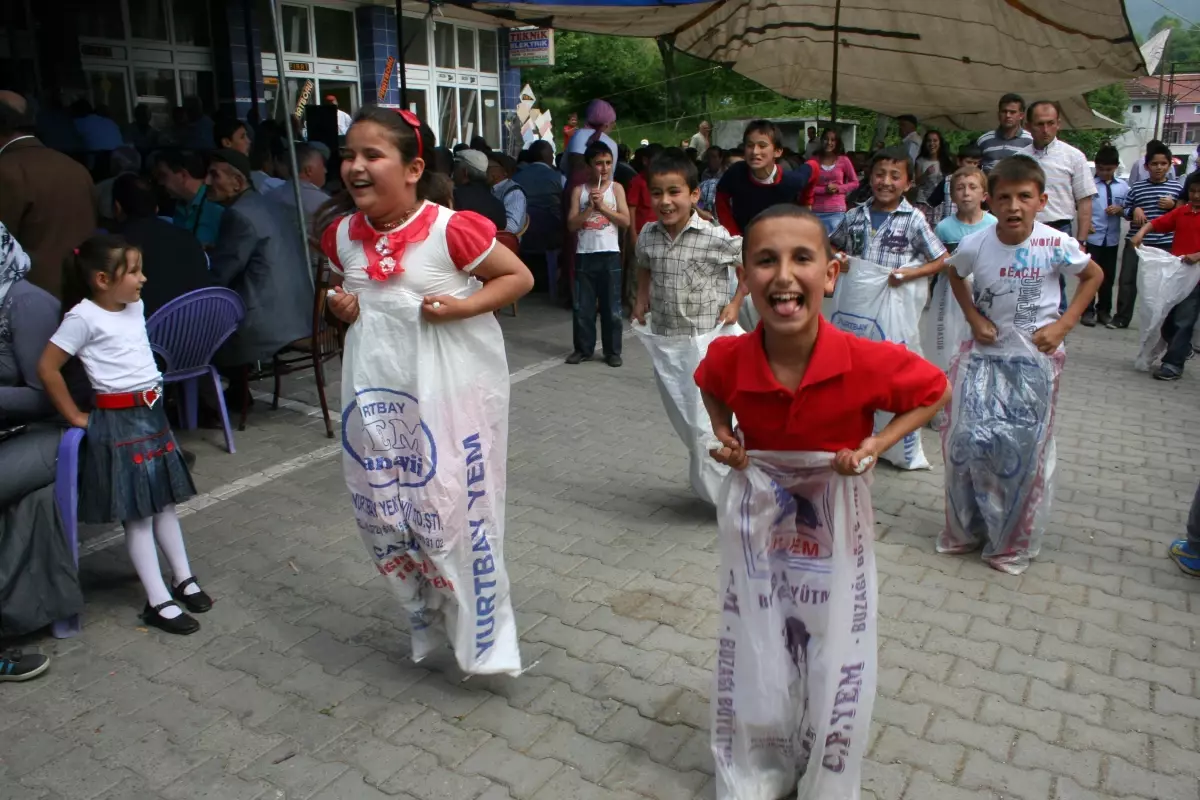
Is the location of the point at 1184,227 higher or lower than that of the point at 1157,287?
higher

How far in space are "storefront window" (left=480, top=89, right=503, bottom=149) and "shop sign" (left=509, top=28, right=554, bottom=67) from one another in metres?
1.36

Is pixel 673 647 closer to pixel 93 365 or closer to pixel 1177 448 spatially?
pixel 93 365

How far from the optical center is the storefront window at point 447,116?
1859 centimetres

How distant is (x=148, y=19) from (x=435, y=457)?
1291 cm

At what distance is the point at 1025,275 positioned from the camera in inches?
158

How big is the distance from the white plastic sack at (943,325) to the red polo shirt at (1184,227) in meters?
3.49

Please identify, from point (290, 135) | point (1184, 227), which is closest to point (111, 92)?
point (290, 135)

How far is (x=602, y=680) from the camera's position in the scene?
3.30 m

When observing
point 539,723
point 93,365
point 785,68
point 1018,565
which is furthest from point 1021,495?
point 785,68

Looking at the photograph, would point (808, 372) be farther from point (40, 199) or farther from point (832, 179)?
point (832, 179)

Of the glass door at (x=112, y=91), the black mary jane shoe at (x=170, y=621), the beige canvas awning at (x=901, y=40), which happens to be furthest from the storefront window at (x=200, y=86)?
the black mary jane shoe at (x=170, y=621)

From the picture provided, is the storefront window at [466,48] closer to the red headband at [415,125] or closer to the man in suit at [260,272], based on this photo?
the man in suit at [260,272]

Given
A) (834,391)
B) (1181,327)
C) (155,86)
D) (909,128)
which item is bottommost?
(1181,327)

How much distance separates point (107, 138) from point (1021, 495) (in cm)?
953
